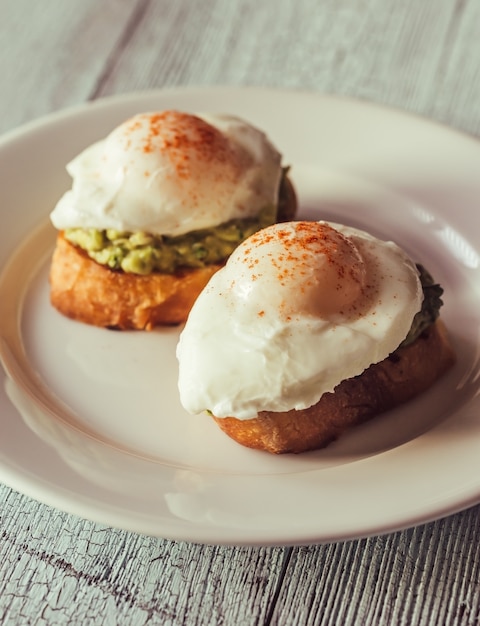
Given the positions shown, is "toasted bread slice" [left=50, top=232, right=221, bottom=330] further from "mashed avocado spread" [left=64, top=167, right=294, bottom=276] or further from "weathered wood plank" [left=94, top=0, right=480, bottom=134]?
"weathered wood plank" [left=94, top=0, right=480, bottom=134]

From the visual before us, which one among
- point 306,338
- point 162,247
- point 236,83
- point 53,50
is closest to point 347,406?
point 306,338

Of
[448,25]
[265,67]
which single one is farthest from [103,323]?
[448,25]

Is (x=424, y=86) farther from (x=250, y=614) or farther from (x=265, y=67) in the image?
(x=250, y=614)

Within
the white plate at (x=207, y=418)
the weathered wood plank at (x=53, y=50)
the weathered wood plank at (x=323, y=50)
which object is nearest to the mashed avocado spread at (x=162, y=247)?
the white plate at (x=207, y=418)

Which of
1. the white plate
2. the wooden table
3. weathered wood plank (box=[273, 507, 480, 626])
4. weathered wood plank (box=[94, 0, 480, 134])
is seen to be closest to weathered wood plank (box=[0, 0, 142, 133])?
the wooden table

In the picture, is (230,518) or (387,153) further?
(387,153)

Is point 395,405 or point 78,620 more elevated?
point 395,405

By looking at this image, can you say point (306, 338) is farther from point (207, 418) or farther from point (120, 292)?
point (120, 292)
